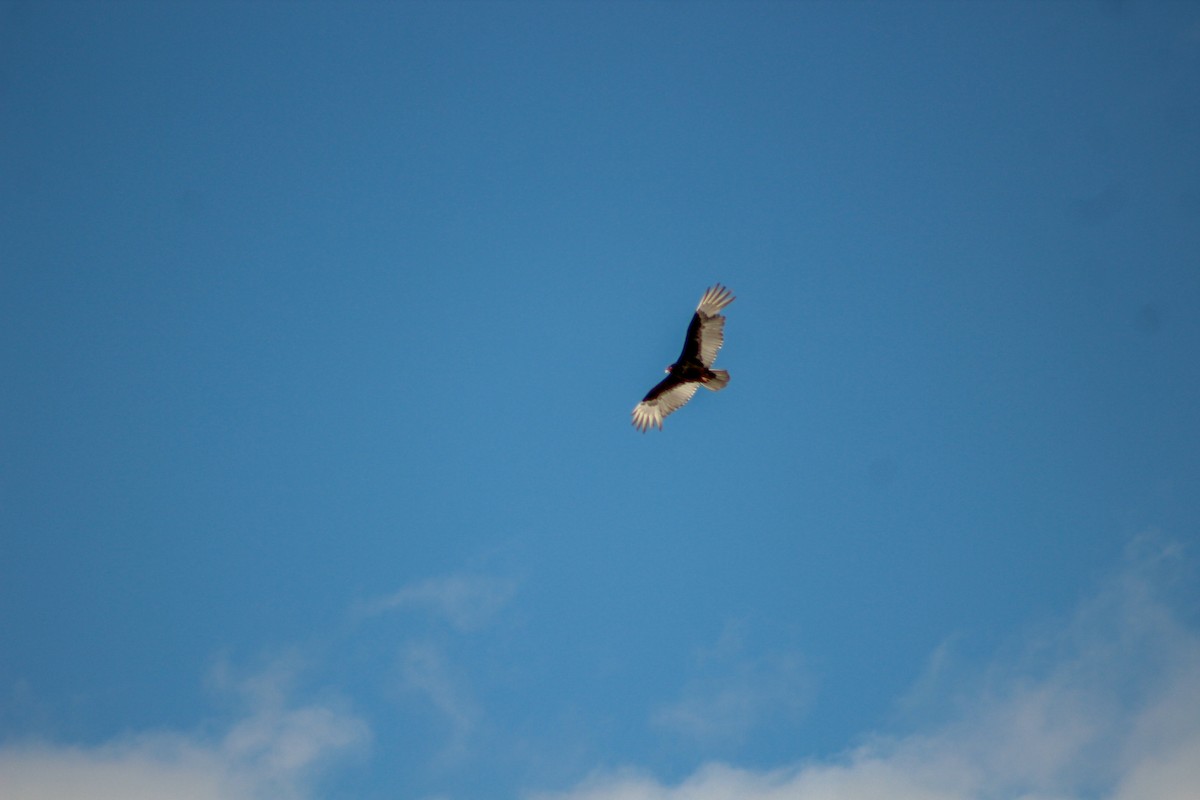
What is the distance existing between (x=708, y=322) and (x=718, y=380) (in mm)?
1759

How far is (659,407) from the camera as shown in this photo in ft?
Answer: 125

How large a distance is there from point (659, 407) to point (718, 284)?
472cm

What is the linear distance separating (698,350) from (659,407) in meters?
2.95

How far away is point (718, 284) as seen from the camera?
35406 millimetres

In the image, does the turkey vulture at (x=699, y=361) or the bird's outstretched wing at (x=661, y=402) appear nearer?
the turkey vulture at (x=699, y=361)

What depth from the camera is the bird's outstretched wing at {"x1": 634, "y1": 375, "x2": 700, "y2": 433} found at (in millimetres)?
A: 37344

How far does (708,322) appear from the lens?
3547cm

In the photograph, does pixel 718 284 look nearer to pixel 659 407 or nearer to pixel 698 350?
pixel 698 350

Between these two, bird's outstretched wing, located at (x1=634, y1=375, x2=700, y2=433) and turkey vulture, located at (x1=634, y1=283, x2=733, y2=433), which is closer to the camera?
turkey vulture, located at (x1=634, y1=283, x2=733, y2=433)

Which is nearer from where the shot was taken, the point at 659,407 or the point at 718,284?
the point at 718,284

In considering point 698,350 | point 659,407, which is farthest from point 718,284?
point 659,407

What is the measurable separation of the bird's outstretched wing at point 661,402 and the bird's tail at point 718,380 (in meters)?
1.05

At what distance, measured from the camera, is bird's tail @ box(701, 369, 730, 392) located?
35938mm

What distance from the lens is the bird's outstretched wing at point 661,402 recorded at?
123 ft
